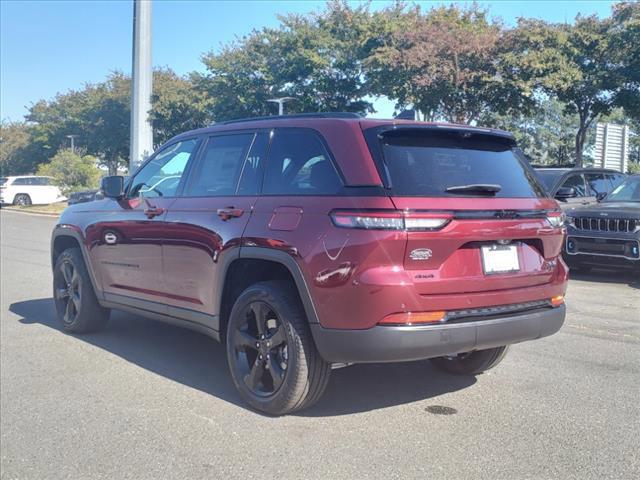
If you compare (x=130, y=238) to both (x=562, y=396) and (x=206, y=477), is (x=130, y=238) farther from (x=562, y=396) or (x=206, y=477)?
(x=562, y=396)

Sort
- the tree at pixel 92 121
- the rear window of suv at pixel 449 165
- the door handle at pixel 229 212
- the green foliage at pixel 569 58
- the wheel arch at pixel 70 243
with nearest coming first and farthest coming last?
the rear window of suv at pixel 449 165 → the door handle at pixel 229 212 → the wheel arch at pixel 70 243 → the green foliage at pixel 569 58 → the tree at pixel 92 121

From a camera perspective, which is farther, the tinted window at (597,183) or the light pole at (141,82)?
the light pole at (141,82)

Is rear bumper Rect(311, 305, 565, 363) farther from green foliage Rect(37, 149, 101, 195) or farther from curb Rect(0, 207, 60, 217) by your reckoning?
green foliage Rect(37, 149, 101, 195)

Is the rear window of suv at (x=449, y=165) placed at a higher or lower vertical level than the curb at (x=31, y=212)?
higher

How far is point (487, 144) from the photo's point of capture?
14.3 feet

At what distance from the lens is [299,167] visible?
427cm

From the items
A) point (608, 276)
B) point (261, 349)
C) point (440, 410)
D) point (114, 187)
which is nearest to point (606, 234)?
point (608, 276)

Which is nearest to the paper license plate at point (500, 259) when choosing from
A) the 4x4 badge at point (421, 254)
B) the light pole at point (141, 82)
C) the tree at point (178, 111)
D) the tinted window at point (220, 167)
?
the 4x4 badge at point (421, 254)

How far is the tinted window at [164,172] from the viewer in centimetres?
536

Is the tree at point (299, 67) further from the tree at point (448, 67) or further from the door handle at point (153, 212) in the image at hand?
the door handle at point (153, 212)

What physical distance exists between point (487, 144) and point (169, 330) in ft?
13.0

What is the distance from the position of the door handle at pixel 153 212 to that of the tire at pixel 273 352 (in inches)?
50.3

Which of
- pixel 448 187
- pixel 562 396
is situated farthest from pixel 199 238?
pixel 562 396

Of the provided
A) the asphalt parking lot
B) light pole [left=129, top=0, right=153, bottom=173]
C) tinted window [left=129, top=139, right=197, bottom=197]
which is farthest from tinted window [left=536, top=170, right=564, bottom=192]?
light pole [left=129, top=0, right=153, bottom=173]
